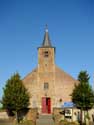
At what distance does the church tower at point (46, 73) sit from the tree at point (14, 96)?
679cm

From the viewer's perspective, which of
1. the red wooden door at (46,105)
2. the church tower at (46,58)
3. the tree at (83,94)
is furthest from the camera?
the church tower at (46,58)

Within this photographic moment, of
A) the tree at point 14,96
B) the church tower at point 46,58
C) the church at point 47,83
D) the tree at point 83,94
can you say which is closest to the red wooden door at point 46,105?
the church at point 47,83

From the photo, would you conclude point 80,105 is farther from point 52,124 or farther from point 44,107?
point 44,107

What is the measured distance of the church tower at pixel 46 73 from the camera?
47.4 metres

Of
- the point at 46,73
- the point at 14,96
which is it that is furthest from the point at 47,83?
the point at 14,96

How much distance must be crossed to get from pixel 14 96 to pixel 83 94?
8.73 meters

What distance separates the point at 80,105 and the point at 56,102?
8.26 metres

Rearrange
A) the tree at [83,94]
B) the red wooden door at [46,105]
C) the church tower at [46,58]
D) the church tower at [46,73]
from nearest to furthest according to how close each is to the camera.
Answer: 1. the tree at [83,94]
2. the red wooden door at [46,105]
3. the church tower at [46,73]
4. the church tower at [46,58]

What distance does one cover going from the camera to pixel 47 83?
48125 millimetres

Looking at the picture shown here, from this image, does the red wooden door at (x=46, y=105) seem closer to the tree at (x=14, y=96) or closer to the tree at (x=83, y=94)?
the tree at (x=14, y=96)

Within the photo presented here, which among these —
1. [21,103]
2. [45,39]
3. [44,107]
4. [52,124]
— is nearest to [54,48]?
[45,39]

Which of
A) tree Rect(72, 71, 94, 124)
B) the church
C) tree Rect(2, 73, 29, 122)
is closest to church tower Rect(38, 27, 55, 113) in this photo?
the church

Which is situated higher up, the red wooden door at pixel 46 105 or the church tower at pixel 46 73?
the church tower at pixel 46 73

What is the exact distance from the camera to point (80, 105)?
3950 cm
